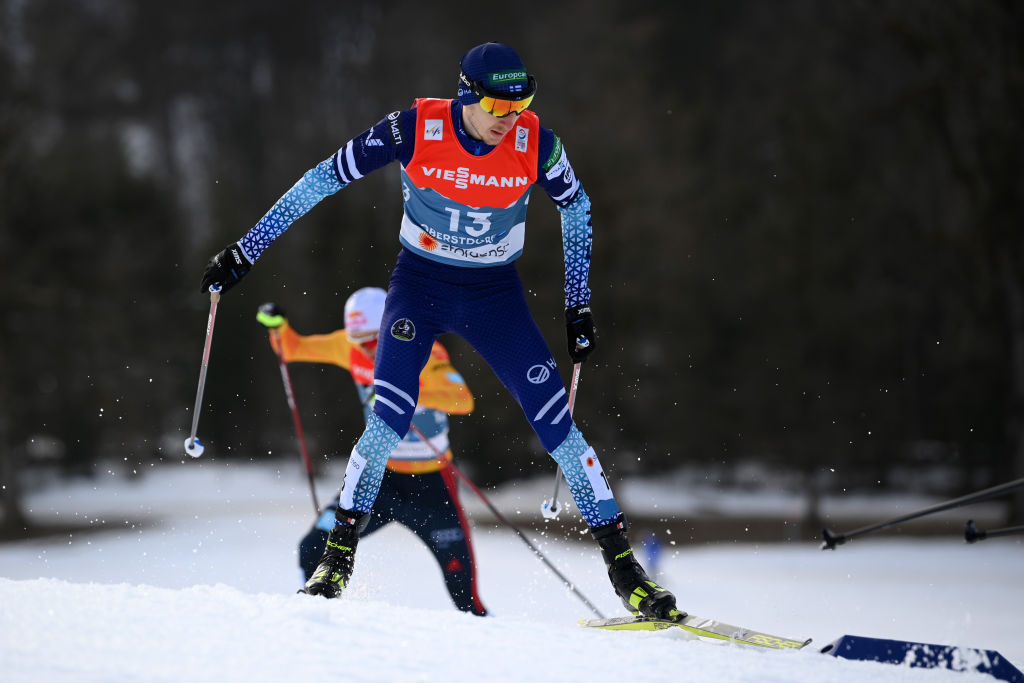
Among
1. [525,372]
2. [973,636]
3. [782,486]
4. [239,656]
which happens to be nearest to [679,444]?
[782,486]

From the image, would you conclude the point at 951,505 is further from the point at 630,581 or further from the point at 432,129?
the point at 432,129

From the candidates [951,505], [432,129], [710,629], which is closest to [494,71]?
[432,129]

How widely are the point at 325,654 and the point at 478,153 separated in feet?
6.45

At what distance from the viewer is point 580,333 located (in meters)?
4.37

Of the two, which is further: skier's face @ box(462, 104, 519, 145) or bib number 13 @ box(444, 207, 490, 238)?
bib number 13 @ box(444, 207, 490, 238)

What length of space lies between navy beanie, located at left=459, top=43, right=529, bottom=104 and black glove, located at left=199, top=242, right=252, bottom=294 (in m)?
1.08

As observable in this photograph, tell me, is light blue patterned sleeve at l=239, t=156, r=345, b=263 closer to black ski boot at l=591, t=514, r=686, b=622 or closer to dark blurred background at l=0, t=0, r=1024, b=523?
black ski boot at l=591, t=514, r=686, b=622

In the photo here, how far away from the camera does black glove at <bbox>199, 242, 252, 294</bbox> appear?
393 cm

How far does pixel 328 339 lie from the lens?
6.30 m

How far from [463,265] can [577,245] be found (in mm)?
585

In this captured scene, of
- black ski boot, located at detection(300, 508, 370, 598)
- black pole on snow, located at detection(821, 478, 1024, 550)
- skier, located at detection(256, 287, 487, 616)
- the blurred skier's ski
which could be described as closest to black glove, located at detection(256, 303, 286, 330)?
skier, located at detection(256, 287, 487, 616)

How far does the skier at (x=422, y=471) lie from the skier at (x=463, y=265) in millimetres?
1554

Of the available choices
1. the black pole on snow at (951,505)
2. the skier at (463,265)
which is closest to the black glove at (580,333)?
the skier at (463,265)

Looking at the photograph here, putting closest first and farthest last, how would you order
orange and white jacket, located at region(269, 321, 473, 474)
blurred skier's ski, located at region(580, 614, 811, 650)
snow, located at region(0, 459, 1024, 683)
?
snow, located at region(0, 459, 1024, 683)
blurred skier's ski, located at region(580, 614, 811, 650)
orange and white jacket, located at region(269, 321, 473, 474)
